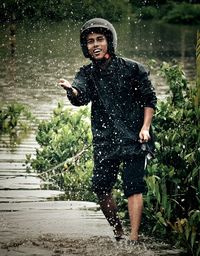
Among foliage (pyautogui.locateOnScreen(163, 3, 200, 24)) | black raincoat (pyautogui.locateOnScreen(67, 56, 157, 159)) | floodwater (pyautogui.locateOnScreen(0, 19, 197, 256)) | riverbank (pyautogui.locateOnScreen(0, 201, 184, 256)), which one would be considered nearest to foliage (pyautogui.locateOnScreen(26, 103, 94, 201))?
floodwater (pyautogui.locateOnScreen(0, 19, 197, 256))

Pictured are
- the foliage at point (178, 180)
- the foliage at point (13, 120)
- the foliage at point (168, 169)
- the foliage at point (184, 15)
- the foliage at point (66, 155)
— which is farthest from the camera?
the foliage at point (184, 15)

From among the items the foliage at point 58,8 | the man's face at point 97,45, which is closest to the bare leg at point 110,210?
the man's face at point 97,45

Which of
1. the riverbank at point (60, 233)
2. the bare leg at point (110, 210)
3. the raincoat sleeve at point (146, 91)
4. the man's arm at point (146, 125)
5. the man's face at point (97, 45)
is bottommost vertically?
the riverbank at point (60, 233)

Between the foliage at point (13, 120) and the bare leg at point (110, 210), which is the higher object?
the foliage at point (13, 120)

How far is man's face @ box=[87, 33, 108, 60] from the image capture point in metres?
5.71

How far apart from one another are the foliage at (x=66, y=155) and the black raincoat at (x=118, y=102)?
158 centimetres

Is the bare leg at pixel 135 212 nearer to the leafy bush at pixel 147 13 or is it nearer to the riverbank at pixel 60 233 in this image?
the riverbank at pixel 60 233

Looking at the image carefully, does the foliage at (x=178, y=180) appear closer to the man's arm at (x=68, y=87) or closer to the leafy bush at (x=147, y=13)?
the man's arm at (x=68, y=87)

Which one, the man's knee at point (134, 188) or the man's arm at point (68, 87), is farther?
the man's knee at point (134, 188)

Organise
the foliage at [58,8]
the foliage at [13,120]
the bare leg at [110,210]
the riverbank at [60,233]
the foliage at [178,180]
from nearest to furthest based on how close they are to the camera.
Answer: the foliage at [178,180] < the riverbank at [60,233] < the bare leg at [110,210] < the foliage at [13,120] < the foliage at [58,8]

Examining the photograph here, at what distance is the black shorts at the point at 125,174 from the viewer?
563 cm

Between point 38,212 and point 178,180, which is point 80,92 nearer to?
point 178,180

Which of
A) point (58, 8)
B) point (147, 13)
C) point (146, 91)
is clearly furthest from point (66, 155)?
point (147, 13)

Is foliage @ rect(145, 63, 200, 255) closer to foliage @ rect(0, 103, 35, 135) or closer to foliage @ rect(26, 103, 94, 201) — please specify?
foliage @ rect(26, 103, 94, 201)
